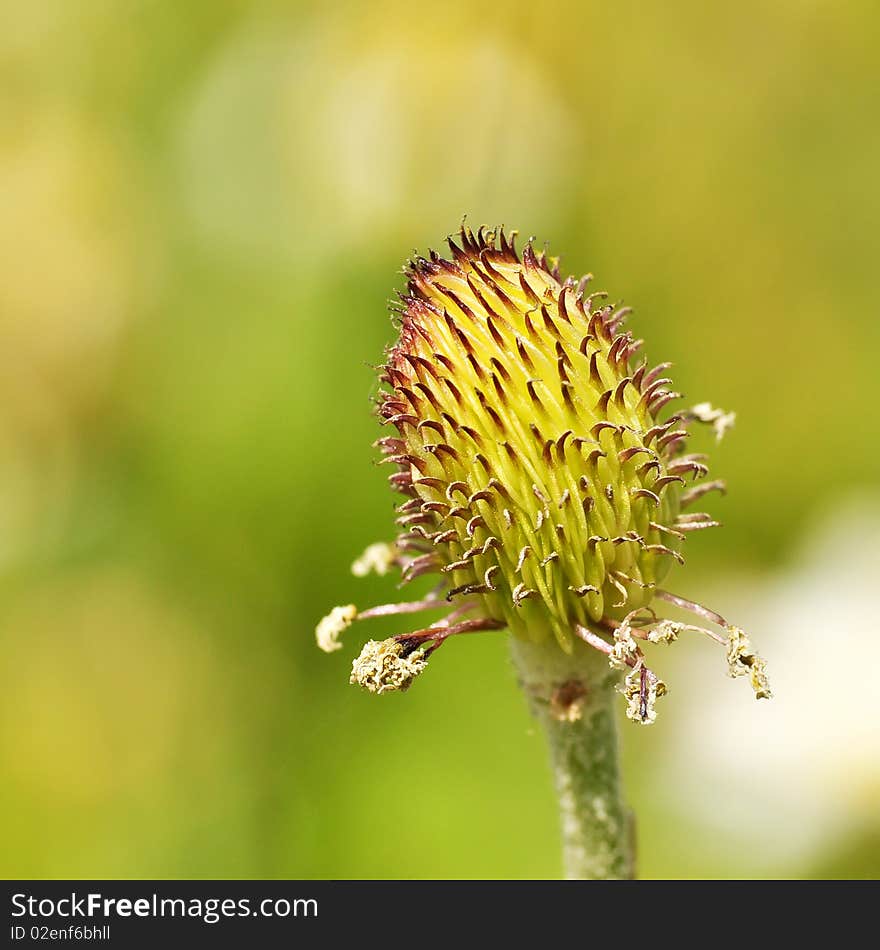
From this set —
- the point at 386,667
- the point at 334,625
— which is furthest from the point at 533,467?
the point at 334,625

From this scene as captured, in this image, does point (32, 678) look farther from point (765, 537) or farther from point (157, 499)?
point (765, 537)

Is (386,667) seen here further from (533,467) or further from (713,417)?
(713,417)

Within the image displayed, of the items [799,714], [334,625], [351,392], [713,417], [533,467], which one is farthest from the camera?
[351,392]

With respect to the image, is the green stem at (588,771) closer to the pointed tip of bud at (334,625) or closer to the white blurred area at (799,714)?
the pointed tip of bud at (334,625)

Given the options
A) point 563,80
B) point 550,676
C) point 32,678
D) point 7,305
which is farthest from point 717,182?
point 550,676

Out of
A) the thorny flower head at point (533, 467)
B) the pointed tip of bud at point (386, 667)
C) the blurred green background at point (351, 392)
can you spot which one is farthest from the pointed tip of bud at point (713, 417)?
the blurred green background at point (351, 392)
